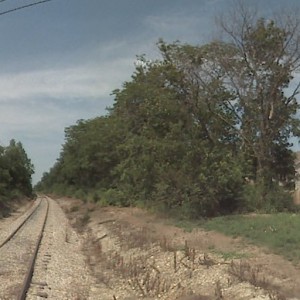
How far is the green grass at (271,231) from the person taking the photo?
16531 mm

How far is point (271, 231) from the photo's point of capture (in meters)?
20.2

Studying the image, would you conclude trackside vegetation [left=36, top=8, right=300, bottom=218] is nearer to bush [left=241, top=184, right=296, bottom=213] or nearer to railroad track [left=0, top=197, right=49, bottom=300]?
bush [left=241, top=184, right=296, bottom=213]

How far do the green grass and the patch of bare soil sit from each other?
0.43m

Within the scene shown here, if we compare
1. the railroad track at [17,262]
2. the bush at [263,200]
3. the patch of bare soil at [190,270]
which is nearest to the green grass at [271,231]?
the patch of bare soil at [190,270]

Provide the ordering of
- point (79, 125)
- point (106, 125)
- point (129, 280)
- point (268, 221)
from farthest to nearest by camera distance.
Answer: point (79, 125) → point (106, 125) → point (268, 221) → point (129, 280)

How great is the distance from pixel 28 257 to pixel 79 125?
71187 mm

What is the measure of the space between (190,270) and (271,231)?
629 centimetres

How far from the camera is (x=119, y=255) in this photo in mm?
20172

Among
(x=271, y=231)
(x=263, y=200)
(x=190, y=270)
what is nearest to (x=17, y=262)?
(x=190, y=270)

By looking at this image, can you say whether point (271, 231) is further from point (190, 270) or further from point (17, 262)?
point (17, 262)

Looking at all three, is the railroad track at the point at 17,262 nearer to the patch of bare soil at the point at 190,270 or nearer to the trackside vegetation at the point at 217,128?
the patch of bare soil at the point at 190,270

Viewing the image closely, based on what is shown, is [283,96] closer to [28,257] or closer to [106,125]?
[28,257]

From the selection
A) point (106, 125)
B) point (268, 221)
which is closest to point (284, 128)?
point (268, 221)

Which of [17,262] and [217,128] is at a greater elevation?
[217,128]
